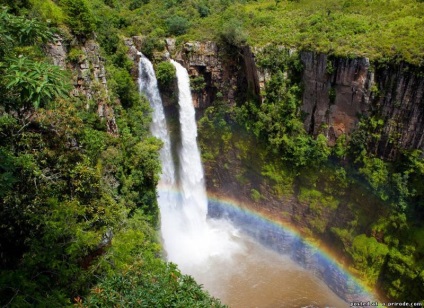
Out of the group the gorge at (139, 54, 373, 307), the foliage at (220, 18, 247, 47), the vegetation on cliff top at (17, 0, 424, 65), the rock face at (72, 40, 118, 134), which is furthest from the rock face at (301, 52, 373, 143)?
the rock face at (72, 40, 118, 134)

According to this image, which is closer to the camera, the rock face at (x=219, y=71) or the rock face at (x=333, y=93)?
the rock face at (x=333, y=93)

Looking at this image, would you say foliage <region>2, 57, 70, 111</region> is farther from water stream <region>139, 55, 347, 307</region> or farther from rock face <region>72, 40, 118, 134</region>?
water stream <region>139, 55, 347, 307</region>

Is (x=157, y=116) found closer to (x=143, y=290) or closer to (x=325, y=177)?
(x=325, y=177)

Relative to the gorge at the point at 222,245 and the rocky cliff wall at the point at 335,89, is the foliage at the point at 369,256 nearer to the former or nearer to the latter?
the gorge at the point at 222,245

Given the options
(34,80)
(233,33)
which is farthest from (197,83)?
(34,80)

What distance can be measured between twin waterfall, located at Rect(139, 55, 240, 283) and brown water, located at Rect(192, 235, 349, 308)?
28.7 inches

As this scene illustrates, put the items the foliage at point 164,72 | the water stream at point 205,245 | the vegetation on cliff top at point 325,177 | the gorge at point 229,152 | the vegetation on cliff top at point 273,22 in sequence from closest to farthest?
the gorge at point 229,152 → the vegetation on cliff top at point 273,22 → the vegetation on cliff top at point 325,177 → the water stream at point 205,245 → the foliage at point 164,72

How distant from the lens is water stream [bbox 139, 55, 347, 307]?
819 inches

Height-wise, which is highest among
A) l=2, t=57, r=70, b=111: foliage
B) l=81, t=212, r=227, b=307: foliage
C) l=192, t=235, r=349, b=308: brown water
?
l=2, t=57, r=70, b=111: foliage

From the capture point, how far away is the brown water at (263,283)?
66.6ft

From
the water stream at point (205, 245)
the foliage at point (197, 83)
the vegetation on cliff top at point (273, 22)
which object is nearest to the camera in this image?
the vegetation on cliff top at point (273, 22)

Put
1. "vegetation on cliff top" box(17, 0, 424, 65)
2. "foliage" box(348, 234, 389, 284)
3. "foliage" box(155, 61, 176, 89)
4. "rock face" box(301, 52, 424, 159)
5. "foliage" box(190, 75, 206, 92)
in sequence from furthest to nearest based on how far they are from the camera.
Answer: "foliage" box(190, 75, 206, 92) → "foliage" box(155, 61, 176, 89) → "foliage" box(348, 234, 389, 284) → "rock face" box(301, 52, 424, 159) → "vegetation on cliff top" box(17, 0, 424, 65)

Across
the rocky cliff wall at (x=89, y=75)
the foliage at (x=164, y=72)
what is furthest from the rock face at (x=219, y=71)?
the rocky cliff wall at (x=89, y=75)

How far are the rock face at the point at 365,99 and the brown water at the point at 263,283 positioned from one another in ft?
29.6
